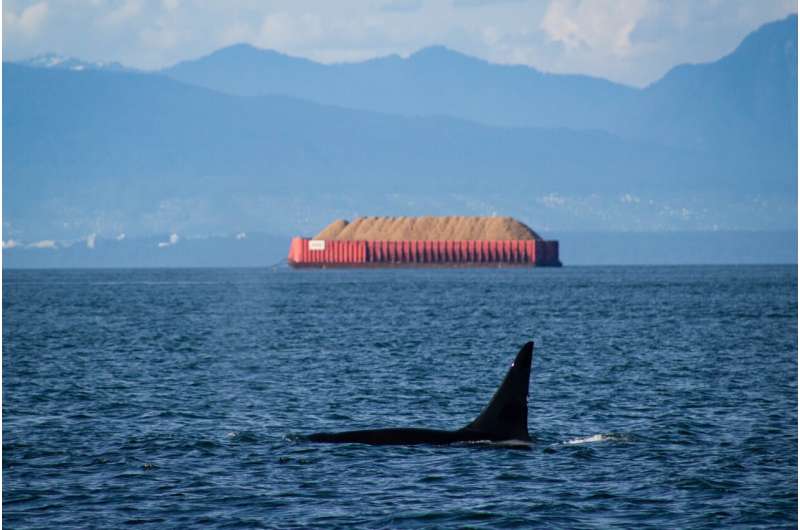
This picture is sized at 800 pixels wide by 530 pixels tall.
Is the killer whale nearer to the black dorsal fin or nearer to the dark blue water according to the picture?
the black dorsal fin

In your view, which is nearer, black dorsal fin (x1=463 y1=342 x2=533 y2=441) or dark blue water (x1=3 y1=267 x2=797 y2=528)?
dark blue water (x1=3 y1=267 x2=797 y2=528)

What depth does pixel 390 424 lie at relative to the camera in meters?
31.8

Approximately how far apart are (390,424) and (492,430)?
205 inches

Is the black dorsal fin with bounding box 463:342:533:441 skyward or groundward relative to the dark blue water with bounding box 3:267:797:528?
skyward

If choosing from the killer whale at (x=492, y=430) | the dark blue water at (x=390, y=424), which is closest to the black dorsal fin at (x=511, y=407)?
the killer whale at (x=492, y=430)

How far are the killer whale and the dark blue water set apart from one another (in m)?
0.56

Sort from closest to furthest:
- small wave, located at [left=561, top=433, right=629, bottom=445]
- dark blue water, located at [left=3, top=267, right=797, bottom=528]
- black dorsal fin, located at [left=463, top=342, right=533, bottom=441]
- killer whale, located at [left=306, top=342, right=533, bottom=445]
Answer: dark blue water, located at [left=3, top=267, right=797, bottom=528] → black dorsal fin, located at [left=463, top=342, right=533, bottom=441] → killer whale, located at [left=306, top=342, right=533, bottom=445] → small wave, located at [left=561, top=433, right=629, bottom=445]

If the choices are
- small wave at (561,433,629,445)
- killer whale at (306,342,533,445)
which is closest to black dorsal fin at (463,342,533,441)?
killer whale at (306,342,533,445)

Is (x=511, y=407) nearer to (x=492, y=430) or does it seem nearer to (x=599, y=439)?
(x=492, y=430)

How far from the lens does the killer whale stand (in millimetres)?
26344

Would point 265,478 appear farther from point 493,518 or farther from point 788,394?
point 788,394

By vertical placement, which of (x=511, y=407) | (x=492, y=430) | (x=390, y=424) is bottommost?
(x=390, y=424)

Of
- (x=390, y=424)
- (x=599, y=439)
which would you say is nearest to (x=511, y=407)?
(x=599, y=439)

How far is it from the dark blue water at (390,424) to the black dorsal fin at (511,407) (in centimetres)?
67
